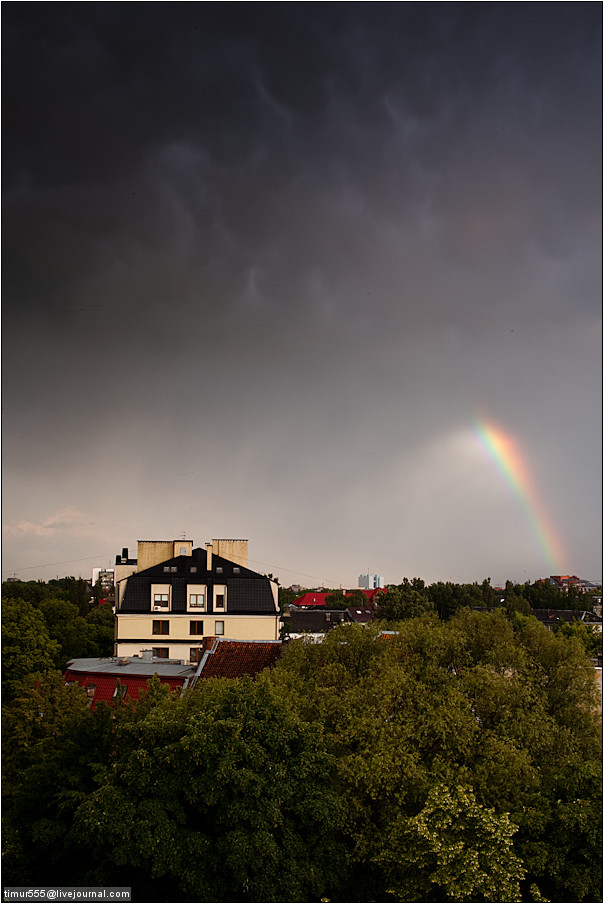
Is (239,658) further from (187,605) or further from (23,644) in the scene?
(23,644)

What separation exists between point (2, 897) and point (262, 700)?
574cm

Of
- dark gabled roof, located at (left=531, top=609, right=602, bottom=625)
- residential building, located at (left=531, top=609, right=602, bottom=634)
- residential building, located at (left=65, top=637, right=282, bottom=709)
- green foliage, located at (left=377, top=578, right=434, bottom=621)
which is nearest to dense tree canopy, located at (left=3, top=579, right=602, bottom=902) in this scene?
residential building, located at (left=65, top=637, right=282, bottom=709)

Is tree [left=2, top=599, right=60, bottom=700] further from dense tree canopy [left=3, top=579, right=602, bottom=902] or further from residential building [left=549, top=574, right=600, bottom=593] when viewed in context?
residential building [left=549, top=574, right=600, bottom=593]

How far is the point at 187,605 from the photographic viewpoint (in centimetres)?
3475

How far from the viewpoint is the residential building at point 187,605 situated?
34.1 m

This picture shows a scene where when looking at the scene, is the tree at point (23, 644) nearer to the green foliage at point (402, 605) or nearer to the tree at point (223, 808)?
the tree at point (223, 808)

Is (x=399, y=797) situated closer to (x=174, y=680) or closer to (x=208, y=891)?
(x=208, y=891)

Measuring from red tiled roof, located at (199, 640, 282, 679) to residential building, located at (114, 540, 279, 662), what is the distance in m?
12.2

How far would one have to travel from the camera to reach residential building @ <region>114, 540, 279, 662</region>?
34125 mm

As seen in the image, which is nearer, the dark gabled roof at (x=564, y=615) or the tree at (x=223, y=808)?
the tree at (x=223, y=808)

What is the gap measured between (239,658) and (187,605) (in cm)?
1408

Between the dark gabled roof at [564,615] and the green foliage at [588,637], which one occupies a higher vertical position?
the green foliage at [588,637]

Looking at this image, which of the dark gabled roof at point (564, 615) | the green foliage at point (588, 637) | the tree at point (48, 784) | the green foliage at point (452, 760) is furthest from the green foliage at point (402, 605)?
the tree at point (48, 784)

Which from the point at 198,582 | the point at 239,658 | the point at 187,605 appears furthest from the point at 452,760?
the point at 198,582
